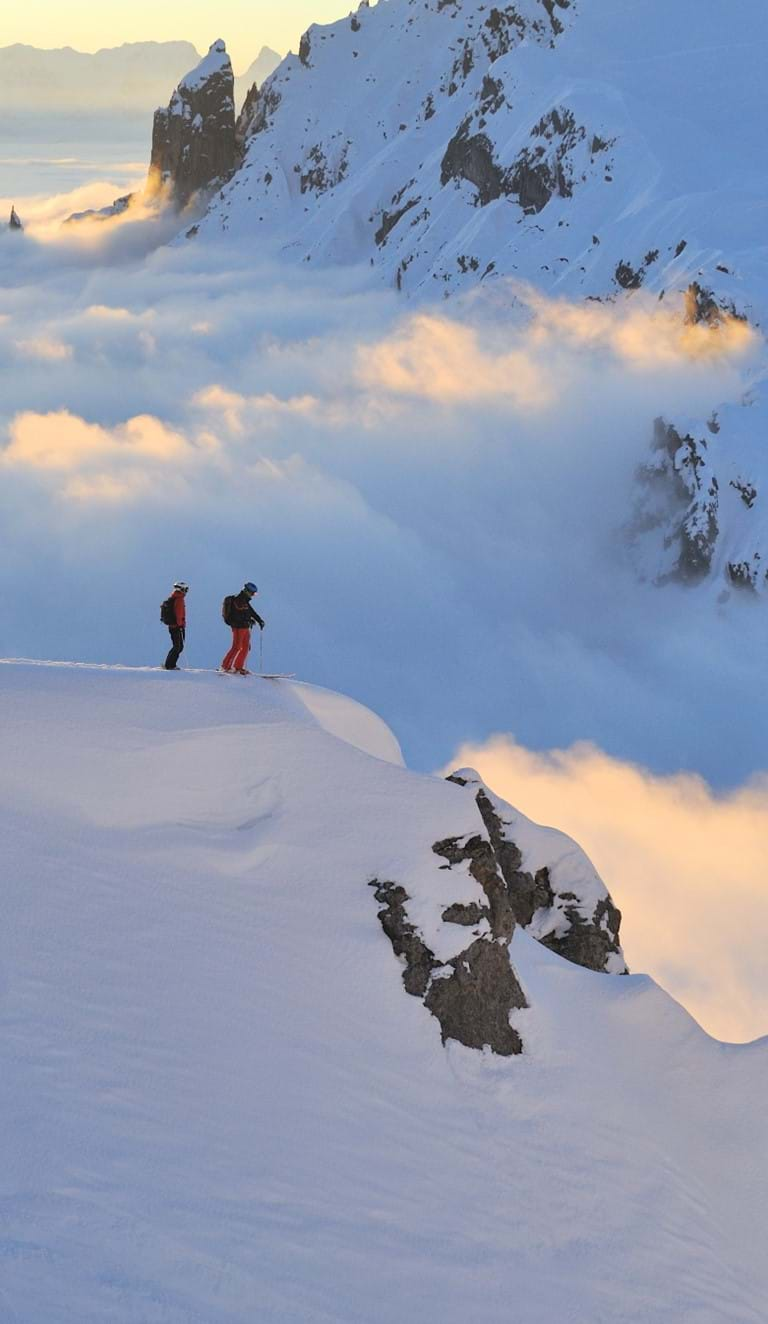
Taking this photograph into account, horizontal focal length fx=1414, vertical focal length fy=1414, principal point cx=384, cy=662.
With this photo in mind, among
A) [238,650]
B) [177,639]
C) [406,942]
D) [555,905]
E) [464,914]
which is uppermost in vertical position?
[238,650]

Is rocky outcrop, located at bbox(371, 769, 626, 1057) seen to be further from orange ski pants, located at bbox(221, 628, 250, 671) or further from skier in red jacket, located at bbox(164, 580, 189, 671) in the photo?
skier in red jacket, located at bbox(164, 580, 189, 671)

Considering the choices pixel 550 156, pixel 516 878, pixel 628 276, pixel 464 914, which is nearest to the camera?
pixel 464 914

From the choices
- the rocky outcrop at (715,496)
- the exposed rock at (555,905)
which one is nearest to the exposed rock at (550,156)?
the rocky outcrop at (715,496)

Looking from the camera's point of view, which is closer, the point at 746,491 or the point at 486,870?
the point at 486,870

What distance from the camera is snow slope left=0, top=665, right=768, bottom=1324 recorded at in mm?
13602

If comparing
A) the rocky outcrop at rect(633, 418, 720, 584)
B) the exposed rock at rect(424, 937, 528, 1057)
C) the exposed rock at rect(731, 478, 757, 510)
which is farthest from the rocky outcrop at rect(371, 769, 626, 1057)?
the rocky outcrop at rect(633, 418, 720, 584)

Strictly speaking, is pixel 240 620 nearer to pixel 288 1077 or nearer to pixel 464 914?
pixel 464 914

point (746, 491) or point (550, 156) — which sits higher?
point (550, 156)

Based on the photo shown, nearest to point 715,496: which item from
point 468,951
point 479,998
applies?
point 468,951

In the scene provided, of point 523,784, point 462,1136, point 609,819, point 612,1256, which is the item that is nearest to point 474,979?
point 462,1136

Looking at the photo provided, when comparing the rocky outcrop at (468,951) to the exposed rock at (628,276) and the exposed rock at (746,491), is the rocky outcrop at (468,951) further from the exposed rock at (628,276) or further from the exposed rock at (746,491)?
the exposed rock at (628,276)

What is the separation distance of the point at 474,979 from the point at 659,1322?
17.6 feet

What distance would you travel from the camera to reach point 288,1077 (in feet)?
55.1

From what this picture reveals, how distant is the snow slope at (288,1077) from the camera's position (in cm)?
1360
